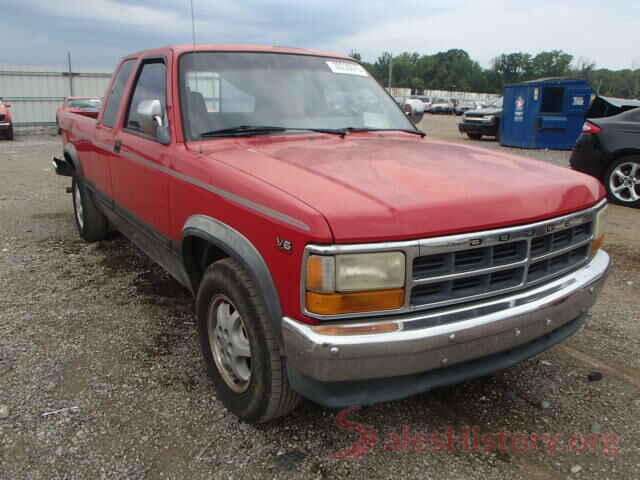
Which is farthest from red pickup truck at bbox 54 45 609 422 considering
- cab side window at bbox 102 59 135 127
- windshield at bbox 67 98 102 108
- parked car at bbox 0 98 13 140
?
parked car at bbox 0 98 13 140

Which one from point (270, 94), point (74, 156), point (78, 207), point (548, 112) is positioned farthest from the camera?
point (548, 112)

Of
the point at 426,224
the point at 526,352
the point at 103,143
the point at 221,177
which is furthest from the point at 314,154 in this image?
the point at 103,143

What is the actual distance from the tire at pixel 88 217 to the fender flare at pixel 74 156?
0.39 ft

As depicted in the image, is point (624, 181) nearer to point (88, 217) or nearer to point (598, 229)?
point (598, 229)

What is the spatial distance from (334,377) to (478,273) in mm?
693

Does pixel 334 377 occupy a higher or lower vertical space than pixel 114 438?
higher

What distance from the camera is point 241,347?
2459mm

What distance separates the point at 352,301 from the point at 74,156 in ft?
14.0

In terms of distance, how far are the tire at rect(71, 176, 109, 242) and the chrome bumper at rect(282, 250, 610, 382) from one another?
378 centimetres

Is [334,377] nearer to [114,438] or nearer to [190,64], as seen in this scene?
[114,438]

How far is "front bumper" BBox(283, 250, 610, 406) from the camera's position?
1.88m

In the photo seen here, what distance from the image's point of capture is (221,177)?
241 centimetres

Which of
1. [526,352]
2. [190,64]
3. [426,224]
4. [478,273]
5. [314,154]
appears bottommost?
[526,352]

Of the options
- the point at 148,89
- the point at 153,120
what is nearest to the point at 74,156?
the point at 148,89
